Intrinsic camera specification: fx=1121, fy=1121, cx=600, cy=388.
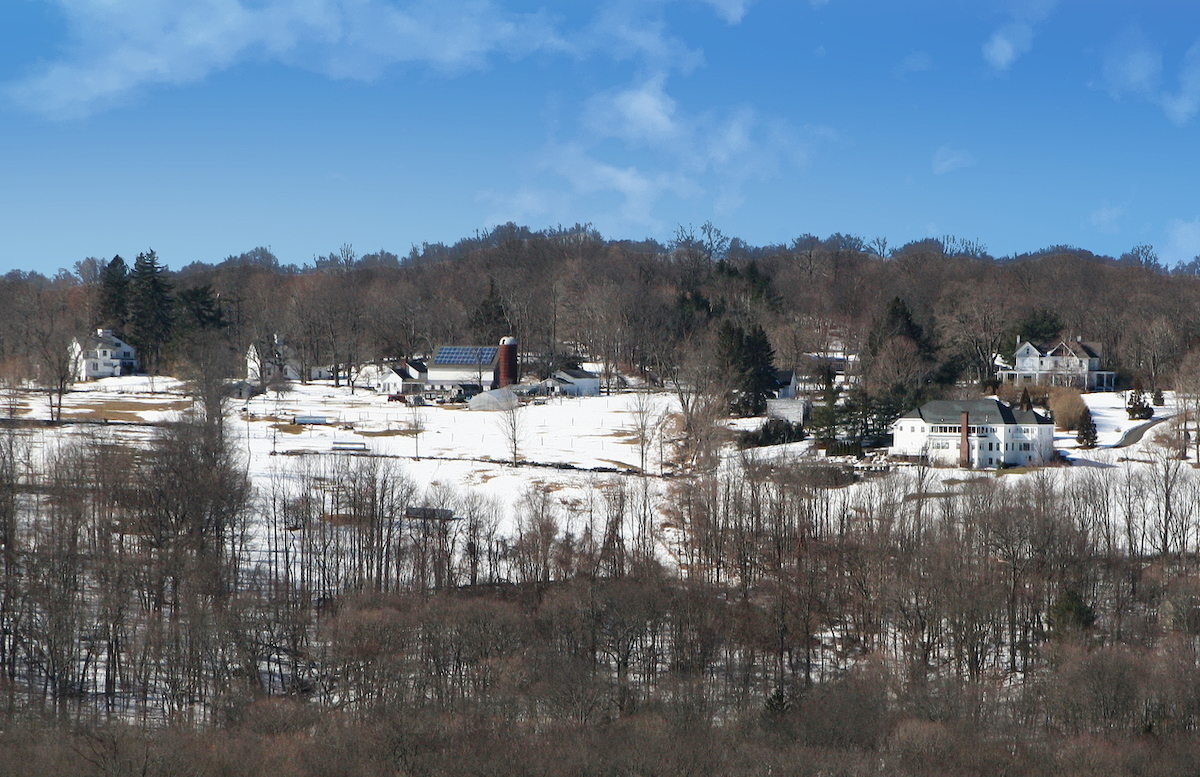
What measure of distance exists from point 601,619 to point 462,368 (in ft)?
173

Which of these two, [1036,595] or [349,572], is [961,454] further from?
[349,572]

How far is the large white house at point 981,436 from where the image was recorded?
5459 cm

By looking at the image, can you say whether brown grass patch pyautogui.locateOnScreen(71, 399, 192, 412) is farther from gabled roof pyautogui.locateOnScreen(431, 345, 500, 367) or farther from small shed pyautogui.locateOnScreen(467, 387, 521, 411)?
gabled roof pyautogui.locateOnScreen(431, 345, 500, 367)

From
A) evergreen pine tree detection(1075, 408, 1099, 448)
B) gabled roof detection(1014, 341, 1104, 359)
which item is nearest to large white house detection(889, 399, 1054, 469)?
evergreen pine tree detection(1075, 408, 1099, 448)

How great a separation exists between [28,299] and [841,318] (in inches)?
3239

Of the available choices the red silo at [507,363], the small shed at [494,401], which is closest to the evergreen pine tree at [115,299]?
the red silo at [507,363]

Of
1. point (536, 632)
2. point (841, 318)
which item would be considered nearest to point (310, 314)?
point (841, 318)

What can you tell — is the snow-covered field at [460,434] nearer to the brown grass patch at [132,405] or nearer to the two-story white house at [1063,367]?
the brown grass patch at [132,405]

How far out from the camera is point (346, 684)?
30.9m

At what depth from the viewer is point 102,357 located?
9062 centimetres

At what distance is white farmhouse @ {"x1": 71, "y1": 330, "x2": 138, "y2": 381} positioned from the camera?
89.1m

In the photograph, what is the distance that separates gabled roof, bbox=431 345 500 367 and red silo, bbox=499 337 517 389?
2.41 m

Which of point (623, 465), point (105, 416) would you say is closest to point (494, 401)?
point (623, 465)

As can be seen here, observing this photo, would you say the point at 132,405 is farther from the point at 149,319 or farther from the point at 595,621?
the point at 595,621
